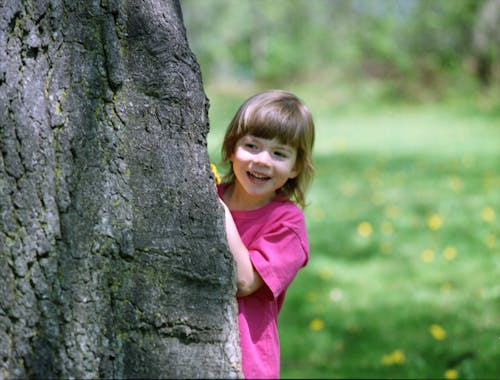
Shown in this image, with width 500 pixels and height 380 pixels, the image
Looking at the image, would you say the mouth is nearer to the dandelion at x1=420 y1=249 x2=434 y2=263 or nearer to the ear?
the ear

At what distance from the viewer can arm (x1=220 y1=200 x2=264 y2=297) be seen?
195 cm

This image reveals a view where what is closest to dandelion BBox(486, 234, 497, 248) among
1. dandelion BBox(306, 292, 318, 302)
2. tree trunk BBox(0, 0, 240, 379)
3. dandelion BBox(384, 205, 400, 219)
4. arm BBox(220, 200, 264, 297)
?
dandelion BBox(384, 205, 400, 219)

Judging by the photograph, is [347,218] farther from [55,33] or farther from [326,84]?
[326,84]

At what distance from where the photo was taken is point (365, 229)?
18.7ft

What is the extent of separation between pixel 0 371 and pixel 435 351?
254 centimetres

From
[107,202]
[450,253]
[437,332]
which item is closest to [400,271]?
[450,253]

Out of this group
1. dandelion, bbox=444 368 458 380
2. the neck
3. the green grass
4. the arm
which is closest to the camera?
the arm

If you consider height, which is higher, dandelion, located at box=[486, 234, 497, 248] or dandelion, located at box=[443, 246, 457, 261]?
dandelion, located at box=[486, 234, 497, 248]

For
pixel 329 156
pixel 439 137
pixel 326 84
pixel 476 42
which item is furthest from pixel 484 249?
pixel 326 84

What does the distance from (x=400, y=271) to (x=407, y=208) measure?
5.10ft

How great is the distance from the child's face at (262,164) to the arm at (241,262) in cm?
24

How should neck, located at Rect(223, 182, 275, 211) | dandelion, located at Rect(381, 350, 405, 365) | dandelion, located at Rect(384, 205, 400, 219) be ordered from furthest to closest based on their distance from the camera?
1. dandelion, located at Rect(384, 205, 400, 219)
2. dandelion, located at Rect(381, 350, 405, 365)
3. neck, located at Rect(223, 182, 275, 211)

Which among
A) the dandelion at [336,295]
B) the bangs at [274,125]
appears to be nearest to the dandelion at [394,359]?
the dandelion at [336,295]

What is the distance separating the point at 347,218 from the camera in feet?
20.1
